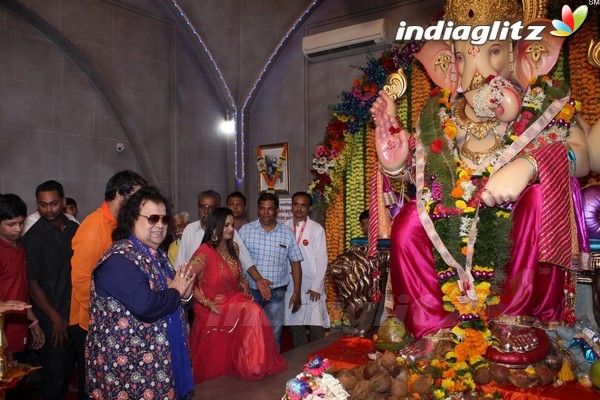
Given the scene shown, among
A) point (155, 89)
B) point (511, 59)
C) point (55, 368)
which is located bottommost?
point (55, 368)

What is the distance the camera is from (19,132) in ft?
21.6

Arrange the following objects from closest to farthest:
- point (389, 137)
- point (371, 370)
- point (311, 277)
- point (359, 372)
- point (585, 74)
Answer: point (371, 370)
point (359, 372)
point (389, 137)
point (585, 74)
point (311, 277)

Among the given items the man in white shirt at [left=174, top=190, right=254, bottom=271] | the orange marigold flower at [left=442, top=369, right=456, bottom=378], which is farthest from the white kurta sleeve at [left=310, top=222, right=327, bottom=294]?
the orange marigold flower at [left=442, top=369, right=456, bottom=378]

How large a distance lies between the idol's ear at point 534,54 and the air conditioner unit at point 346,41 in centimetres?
387

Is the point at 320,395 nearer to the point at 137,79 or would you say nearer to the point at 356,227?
the point at 356,227

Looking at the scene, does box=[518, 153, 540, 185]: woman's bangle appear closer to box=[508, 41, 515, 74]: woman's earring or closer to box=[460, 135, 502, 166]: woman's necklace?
box=[460, 135, 502, 166]: woman's necklace

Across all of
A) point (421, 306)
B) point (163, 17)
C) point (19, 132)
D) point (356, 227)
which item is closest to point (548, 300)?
point (421, 306)

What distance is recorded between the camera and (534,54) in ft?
12.2

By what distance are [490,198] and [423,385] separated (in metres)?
1.11

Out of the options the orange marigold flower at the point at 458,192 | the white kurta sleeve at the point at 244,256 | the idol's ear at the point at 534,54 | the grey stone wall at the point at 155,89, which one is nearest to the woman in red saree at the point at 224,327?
the white kurta sleeve at the point at 244,256

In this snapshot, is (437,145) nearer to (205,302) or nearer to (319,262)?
(205,302)

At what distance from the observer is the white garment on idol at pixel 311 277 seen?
18.8ft

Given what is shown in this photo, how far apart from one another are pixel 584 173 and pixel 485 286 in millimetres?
994

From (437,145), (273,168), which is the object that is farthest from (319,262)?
(273,168)
